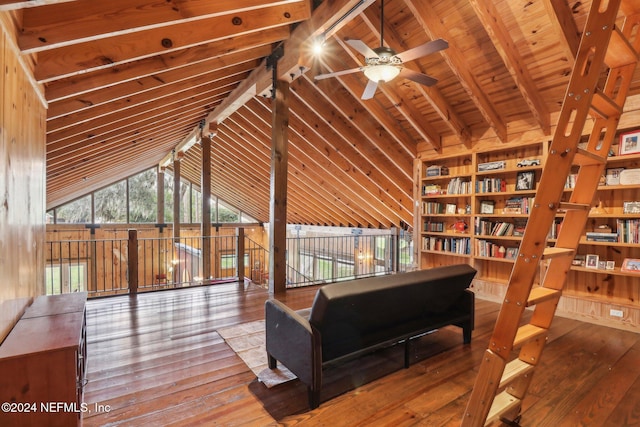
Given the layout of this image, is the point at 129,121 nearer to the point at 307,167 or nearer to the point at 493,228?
the point at 307,167

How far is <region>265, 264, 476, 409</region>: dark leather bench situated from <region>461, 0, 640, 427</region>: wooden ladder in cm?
79

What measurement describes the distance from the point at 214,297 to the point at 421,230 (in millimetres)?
3814

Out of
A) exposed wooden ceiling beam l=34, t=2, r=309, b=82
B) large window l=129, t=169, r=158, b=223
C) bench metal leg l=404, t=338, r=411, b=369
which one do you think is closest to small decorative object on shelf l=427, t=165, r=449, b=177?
exposed wooden ceiling beam l=34, t=2, r=309, b=82

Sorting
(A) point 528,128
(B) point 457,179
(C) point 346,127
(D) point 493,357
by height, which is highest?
(C) point 346,127

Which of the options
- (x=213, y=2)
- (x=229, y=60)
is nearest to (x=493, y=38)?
(x=213, y=2)

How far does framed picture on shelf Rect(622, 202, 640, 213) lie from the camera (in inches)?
142

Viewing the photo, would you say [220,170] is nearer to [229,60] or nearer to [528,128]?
[229,60]

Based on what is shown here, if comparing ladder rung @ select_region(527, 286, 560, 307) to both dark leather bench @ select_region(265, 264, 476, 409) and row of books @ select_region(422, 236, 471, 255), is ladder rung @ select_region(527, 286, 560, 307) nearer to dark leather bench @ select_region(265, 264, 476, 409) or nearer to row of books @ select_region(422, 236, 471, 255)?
dark leather bench @ select_region(265, 264, 476, 409)

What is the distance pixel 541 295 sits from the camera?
1.70m

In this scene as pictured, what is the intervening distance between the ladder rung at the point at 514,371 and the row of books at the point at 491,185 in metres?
3.52

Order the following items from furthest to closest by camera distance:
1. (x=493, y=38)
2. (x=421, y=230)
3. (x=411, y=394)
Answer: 1. (x=421, y=230)
2. (x=493, y=38)
3. (x=411, y=394)

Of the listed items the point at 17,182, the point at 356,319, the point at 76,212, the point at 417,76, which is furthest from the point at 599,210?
the point at 76,212

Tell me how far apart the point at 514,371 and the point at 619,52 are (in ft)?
6.11

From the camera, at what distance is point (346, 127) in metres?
6.14
